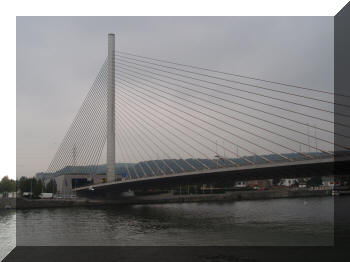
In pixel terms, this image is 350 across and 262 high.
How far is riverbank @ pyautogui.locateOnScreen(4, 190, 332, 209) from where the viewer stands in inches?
1671

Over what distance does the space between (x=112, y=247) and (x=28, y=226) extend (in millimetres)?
10580

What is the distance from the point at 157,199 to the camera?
52.5 metres

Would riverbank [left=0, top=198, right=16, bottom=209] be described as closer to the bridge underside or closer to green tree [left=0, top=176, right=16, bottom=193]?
the bridge underside

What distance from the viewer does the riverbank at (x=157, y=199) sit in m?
42.4

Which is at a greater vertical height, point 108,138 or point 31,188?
point 108,138

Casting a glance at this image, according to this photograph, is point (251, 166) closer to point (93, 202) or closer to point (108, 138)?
point (108, 138)

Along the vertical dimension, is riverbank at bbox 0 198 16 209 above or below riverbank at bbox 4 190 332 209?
above

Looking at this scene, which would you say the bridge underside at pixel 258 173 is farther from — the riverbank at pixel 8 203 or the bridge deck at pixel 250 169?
the riverbank at pixel 8 203

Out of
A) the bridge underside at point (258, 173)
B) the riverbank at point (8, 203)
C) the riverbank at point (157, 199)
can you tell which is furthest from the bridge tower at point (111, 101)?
the riverbank at point (8, 203)

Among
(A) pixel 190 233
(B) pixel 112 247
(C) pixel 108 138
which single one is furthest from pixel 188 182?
(B) pixel 112 247

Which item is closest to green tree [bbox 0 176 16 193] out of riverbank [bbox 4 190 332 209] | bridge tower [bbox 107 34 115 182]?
riverbank [bbox 4 190 332 209]

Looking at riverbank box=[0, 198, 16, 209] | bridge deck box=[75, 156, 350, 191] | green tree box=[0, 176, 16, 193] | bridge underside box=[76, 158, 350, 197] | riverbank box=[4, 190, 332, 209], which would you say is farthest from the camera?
green tree box=[0, 176, 16, 193]

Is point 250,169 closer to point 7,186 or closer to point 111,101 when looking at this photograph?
point 111,101

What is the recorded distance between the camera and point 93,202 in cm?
4538
